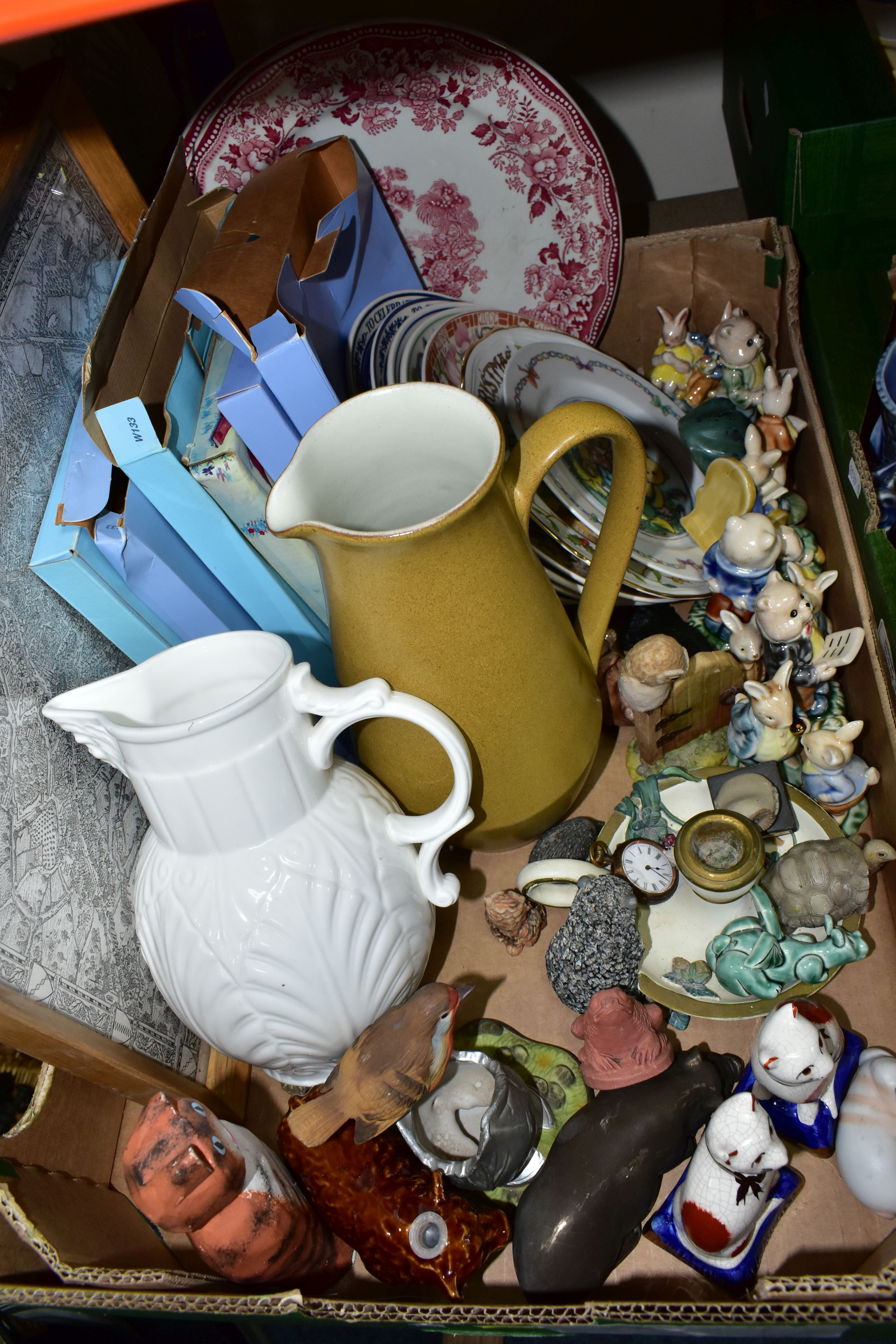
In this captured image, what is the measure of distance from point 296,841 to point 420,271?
62 cm

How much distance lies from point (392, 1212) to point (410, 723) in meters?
0.29

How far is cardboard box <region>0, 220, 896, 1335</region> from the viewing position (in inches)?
18.6

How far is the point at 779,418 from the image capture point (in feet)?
2.82

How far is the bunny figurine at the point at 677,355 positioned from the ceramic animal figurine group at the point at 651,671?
0.36 m

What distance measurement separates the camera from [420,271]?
914mm

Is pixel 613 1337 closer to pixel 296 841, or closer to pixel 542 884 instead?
pixel 542 884

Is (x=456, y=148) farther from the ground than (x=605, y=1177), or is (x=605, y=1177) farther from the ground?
(x=456, y=148)

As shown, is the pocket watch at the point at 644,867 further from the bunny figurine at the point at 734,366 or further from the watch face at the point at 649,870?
the bunny figurine at the point at 734,366

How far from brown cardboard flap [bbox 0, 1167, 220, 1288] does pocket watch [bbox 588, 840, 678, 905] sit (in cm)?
36

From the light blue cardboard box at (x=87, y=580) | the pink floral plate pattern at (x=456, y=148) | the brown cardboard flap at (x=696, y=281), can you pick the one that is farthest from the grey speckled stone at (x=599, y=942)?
the brown cardboard flap at (x=696, y=281)

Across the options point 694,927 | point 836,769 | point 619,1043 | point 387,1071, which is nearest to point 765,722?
point 836,769

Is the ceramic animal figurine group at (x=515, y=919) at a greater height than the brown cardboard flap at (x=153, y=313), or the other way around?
the brown cardboard flap at (x=153, y=313)

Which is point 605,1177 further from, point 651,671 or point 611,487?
point 611,487

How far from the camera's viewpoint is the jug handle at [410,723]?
53cm
